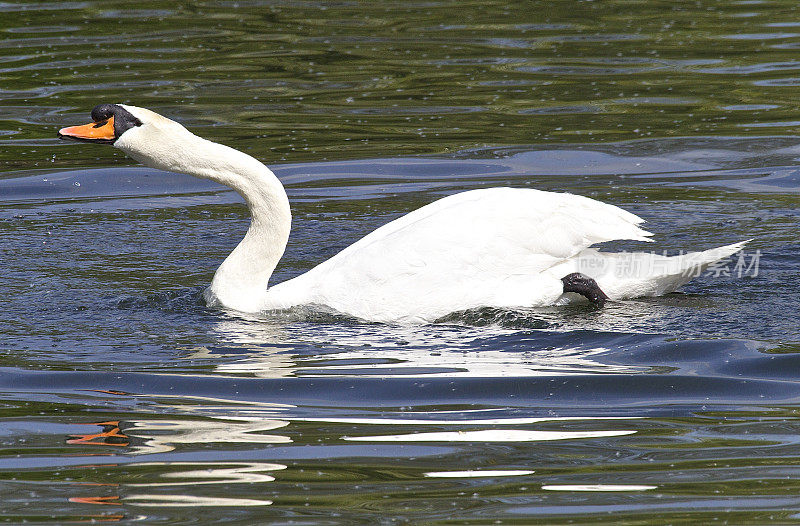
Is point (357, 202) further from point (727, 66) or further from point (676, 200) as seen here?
point (727, 66)

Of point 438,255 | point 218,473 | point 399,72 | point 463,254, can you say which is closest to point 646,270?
point 463,254

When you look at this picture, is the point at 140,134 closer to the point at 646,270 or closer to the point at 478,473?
the point at 646,270

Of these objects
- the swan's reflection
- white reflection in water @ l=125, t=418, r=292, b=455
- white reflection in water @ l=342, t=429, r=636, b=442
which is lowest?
white reflection in water @ l=125, t=418, r=292, b=455

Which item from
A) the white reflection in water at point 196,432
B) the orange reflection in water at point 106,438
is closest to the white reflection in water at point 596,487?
the white reflection in water at point 196,432

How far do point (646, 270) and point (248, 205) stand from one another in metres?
2.37

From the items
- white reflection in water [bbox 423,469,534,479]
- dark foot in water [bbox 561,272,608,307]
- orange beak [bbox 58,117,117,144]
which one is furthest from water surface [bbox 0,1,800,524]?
orange beak [bbox 58,117,117,144]

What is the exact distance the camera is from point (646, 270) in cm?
763

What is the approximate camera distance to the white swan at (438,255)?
24.1 feet

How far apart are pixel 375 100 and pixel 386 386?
7.97 metres

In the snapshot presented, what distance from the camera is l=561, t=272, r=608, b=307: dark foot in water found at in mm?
7500

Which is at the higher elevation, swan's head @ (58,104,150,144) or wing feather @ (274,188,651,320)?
swan's head @ (58,104,150,144)

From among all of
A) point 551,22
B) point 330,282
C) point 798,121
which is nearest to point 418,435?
point 330,282

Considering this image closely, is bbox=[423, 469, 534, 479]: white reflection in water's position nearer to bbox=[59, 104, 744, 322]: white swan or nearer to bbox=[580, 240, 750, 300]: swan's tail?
bbox=[59, 104, 744, 322]: white swan

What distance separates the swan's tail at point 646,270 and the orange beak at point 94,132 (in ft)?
9.17
